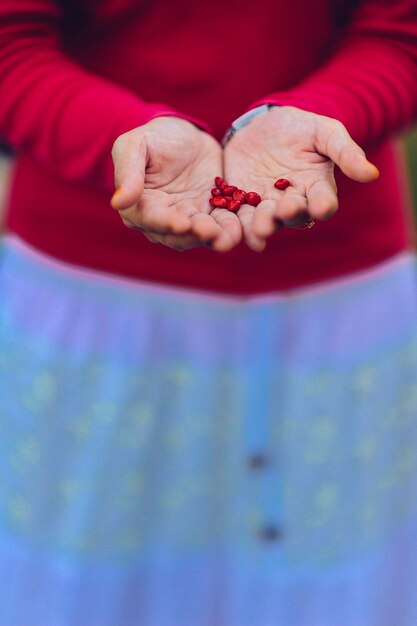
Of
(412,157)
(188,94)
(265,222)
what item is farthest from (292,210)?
(412,157)

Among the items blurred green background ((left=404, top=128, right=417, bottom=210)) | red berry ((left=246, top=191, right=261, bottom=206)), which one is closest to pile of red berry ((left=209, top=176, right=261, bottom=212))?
red berry ((left=246, top=191, right=261, bottom=206))

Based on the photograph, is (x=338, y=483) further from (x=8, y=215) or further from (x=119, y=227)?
(x=8, y=215)

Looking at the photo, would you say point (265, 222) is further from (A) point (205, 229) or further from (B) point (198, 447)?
(B) point (198, 447)

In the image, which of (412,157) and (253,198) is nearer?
(253,198)

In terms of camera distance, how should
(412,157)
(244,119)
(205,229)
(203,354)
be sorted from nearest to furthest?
(205,229), (244,119), (203,354), (412,157)

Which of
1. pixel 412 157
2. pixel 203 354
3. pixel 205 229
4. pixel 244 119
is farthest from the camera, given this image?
pixel 412 157

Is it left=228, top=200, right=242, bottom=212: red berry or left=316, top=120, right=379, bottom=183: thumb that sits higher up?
left=316, top=120, right=379, bottom=183: thumb

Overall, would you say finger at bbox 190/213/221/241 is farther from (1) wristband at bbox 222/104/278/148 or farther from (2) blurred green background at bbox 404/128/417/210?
(2) blurred green background at bbox 404/128/417/210
